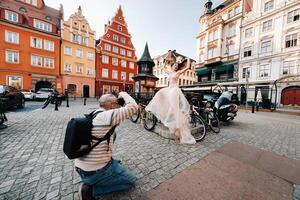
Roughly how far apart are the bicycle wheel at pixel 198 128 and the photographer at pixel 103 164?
10.4ft

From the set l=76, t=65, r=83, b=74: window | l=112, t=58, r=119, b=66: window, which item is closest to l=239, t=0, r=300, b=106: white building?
l=112, t=58, r=119, b=66: window

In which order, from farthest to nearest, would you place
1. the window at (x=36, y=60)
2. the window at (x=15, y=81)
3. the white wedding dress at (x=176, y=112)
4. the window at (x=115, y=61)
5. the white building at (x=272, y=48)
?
the window at (x=115, y=61) < the window at (x=36, y=60) < the window at (x=15, y=81) < the white building at (x=272, y=48) < the white wedding dress at (x=176, y=112)

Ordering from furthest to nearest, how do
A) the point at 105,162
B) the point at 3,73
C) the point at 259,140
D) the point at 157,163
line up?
the point at 3,73
the point at 259,140
the point at 157,163
the point at 105,162

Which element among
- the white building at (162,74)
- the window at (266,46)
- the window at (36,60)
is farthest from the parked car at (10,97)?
the white building at (162,74)

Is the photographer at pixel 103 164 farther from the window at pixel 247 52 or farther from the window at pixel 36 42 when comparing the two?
the window at pixel 36 42

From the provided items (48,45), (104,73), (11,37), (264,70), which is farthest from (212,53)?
(11,37)

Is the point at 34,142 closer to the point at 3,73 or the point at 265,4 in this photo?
the point at 3,73

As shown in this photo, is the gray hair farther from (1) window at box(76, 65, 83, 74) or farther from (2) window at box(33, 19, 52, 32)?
(2) window at box(33, 19, 52, 32)

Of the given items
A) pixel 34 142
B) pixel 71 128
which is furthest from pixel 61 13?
pixel 71 128

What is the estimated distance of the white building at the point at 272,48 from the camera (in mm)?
17969

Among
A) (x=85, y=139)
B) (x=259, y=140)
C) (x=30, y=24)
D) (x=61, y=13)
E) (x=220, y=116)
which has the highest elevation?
(x=61, y=13)

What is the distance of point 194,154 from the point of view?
133 inches

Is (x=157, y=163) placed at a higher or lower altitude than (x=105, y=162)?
lower

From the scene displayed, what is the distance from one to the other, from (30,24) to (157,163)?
31140 millimetres
